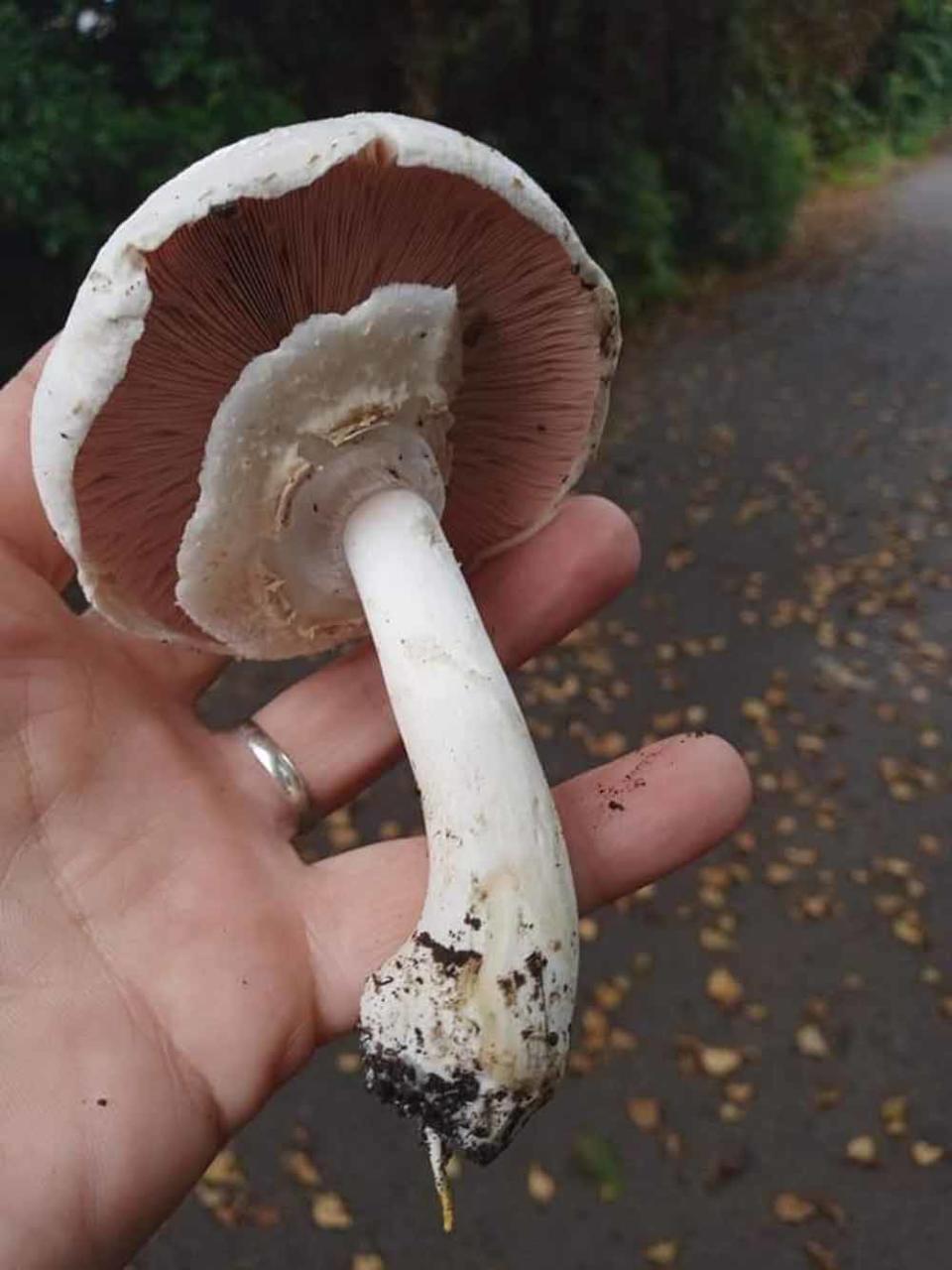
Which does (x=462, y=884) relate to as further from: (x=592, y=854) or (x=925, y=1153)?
(x=925, y=1153)

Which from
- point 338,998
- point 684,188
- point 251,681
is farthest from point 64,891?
point 684,188

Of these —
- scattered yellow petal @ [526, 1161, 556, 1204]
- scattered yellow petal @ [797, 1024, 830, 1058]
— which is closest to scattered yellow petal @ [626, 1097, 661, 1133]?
scattered yellow petal @ [526, 1161, 556, 1204]

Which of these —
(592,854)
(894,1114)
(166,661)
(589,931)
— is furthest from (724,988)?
(166,661)

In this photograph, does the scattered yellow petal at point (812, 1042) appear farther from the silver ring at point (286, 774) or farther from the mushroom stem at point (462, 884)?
the mushroom stem at point (462, 884)

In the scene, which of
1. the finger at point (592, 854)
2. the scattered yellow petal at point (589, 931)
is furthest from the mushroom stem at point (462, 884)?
the scattered yellow petal at point (589, 931)

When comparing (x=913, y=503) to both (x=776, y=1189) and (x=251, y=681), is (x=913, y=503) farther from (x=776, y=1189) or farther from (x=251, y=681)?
(x=776, y=1189)
